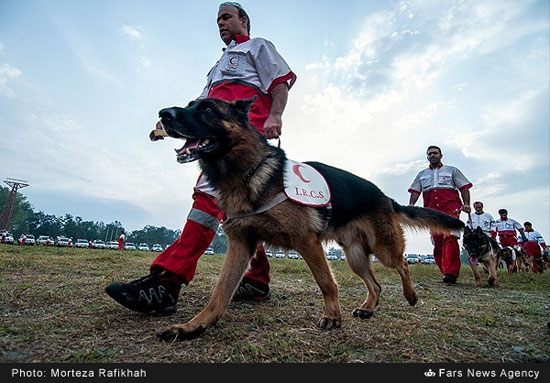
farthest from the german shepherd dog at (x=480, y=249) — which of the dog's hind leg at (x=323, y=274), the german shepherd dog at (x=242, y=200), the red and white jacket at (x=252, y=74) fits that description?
the red and white jacket at (x=252, y=74)

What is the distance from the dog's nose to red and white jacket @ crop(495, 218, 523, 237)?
58.3ft

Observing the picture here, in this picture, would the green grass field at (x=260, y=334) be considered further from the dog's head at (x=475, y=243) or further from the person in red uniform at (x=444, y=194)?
the dog's head at (x=475, y=243)

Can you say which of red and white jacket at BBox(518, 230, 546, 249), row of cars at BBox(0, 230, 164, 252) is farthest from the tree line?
red and white jacket at BBox(518, 230, 546, 249)

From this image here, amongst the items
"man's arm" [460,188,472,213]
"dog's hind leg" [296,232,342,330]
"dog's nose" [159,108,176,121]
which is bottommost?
"dog's hind leg" [296,232,342,330]

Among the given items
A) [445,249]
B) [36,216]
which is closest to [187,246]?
[445,249]

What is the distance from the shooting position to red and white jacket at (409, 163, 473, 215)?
745cm

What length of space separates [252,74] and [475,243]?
831 cm

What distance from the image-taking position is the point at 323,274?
8.38ft

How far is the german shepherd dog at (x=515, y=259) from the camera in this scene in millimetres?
12378

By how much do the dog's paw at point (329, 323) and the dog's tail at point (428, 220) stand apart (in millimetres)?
2054

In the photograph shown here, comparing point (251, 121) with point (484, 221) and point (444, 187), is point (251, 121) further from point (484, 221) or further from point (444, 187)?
point (484, 221)

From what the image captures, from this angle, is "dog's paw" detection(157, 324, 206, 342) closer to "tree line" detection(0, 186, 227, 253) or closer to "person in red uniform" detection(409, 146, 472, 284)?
"person in red uniform" detection(409, 146, 472, 284)
